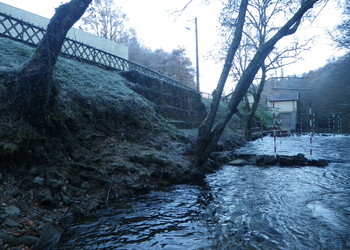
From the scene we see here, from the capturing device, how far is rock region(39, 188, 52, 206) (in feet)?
11.3

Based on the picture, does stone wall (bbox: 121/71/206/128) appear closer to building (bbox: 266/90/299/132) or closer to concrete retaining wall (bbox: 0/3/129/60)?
concrete retaining wall (bbox: 0/3/129/60)

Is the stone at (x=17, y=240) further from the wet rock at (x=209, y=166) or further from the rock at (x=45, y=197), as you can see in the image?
the wet rock at (x=209, y=166)

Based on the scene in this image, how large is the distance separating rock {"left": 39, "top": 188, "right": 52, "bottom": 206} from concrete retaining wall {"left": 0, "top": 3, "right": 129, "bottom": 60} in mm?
13581

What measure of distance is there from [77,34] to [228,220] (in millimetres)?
17739

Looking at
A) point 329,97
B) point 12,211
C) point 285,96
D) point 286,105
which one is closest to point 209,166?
point 12,211

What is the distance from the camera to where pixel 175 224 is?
3572 millimetres

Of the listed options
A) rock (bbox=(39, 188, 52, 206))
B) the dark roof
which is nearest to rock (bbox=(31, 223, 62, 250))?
rock (bbox=(39, 188, 52, 206))

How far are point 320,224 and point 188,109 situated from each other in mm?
13500

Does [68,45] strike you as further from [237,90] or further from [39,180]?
[39,180]

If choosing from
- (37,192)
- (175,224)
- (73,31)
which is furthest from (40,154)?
(73,31)

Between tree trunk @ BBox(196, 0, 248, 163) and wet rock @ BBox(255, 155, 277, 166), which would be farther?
wet rock @ BBox(255, 155, 277, 166)

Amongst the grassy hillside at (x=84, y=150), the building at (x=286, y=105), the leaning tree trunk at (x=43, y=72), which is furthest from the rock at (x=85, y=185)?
the building at (x=286, y=105)

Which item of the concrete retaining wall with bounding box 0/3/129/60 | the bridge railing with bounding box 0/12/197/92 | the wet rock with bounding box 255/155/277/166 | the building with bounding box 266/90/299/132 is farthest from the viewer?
the building with bounding box 266/90/299/132

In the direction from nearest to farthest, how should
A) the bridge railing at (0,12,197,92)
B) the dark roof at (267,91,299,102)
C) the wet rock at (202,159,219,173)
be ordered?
the wet rock at (202,159,219,173), the bridge railing at (0,12,197,92), the dark roof at (267,91,299,102)
